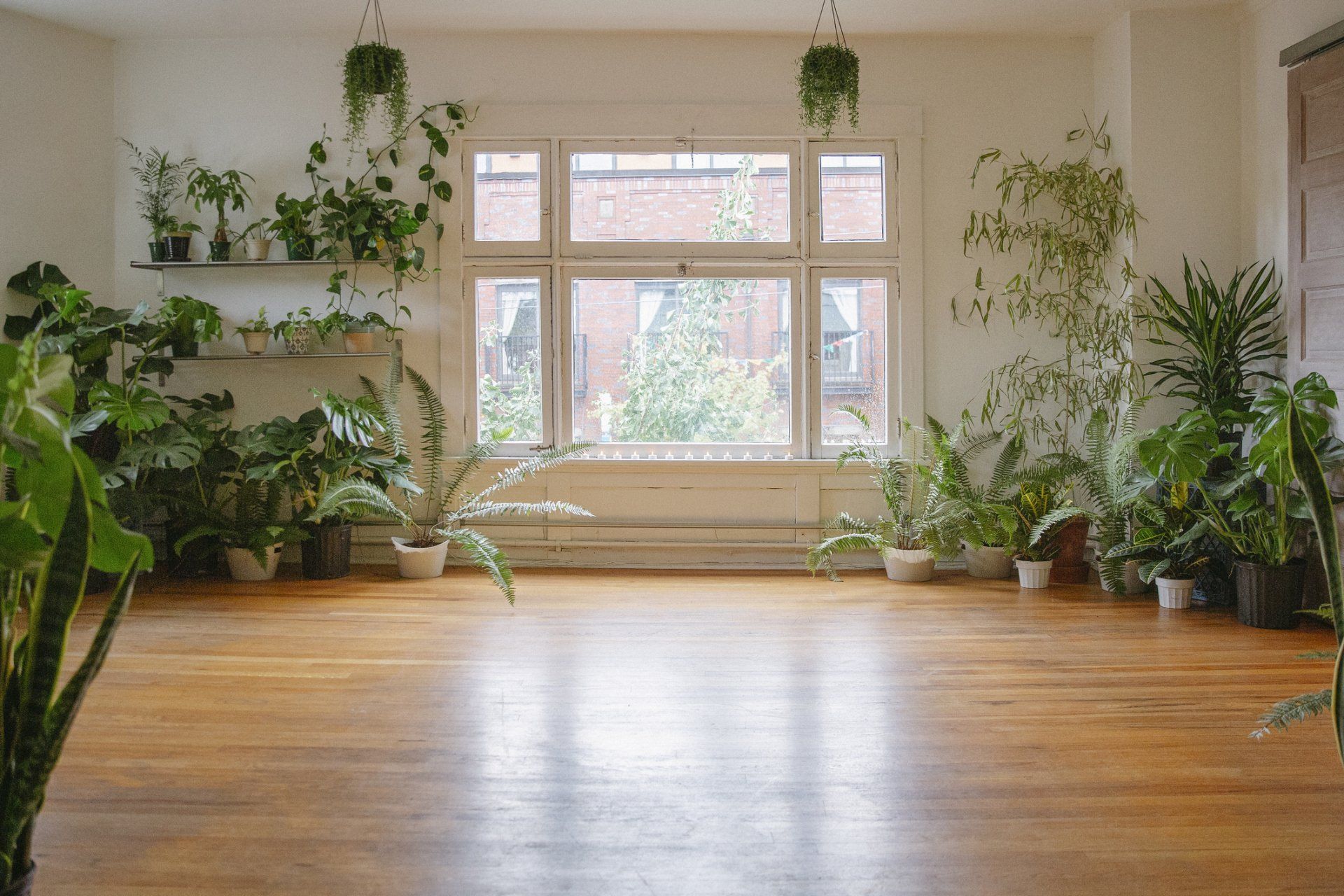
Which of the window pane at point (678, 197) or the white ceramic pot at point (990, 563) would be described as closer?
the white ceramic pot at point (990, 563)

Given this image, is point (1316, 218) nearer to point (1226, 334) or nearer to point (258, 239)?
point (1226, 334)

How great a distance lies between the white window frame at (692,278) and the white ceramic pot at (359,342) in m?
1.02

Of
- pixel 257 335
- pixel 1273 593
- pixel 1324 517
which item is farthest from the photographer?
pixel 257 335

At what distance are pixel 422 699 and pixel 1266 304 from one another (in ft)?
13.2

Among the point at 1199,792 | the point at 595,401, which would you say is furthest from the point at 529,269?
the point at 1199,792

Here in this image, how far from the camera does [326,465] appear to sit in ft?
16.9

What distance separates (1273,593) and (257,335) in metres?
4.98

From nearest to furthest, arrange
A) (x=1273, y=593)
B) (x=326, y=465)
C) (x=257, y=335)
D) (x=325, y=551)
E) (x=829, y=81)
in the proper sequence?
(x=1273, y=593) < (x=829, y=81) < (x=326, y=465) < (x=325, y=551) < (x=257, y=335)

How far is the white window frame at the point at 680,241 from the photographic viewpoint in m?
5.71

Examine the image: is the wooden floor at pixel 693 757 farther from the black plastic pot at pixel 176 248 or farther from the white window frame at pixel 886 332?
the black plastic pot at pixel 176 248

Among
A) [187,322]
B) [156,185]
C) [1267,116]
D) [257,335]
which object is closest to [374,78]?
[257,335]

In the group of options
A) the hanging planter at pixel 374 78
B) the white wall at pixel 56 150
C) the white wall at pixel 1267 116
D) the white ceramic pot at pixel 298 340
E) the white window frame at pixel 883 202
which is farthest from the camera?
the white window frame at pixel 883 202

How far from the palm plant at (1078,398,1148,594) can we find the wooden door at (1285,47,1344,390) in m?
0.73

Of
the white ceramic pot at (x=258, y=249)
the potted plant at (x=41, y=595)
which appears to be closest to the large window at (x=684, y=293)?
the white ceramic pot at (x=258, y=249)
